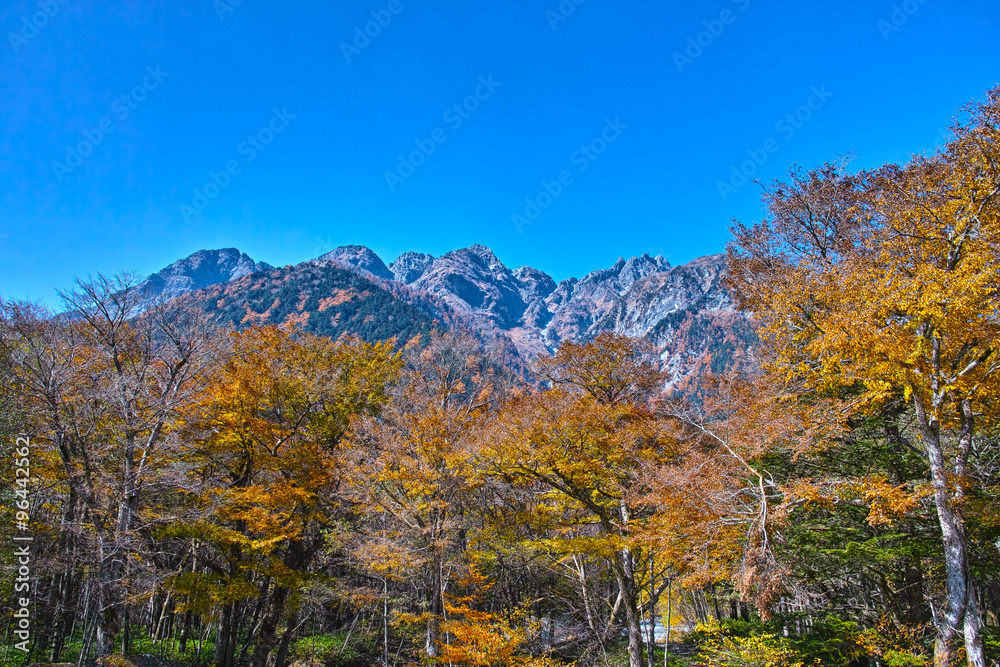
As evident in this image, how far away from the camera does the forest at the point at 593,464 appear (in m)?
8.56

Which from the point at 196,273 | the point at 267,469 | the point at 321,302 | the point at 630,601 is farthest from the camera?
the point at 196,273

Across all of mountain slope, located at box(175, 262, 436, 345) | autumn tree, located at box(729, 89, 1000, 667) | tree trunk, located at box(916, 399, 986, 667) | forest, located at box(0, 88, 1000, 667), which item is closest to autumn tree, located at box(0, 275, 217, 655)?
forest, located at box(0, 88, 1000, 667)

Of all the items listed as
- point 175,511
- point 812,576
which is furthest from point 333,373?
point 812,576

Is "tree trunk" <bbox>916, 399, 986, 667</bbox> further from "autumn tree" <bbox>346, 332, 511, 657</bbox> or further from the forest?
"autumn tree" <bbox>346, 332, 511, 657</bbox>

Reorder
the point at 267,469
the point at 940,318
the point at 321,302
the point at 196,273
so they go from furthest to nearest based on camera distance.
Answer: the point at 196,273 < the point at 321,302 < the point at 267,469 < the point at 940,318

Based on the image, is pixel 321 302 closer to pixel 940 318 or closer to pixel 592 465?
pixel 592 465

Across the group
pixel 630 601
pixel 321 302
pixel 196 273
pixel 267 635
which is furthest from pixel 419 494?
pixel 196 273

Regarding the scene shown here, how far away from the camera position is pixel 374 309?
9381 cm

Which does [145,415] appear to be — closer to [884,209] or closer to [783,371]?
[783,371]

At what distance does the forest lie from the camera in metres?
8.56

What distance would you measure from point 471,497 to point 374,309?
80392 millimetres

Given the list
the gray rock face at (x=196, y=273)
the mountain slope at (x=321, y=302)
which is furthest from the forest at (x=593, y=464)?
the gray rock face at (x=196, y=273)

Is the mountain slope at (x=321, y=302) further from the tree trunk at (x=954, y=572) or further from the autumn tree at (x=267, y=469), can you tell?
the tree trunk at (x=954, y=572)

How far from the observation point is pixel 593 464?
37.8 ft
